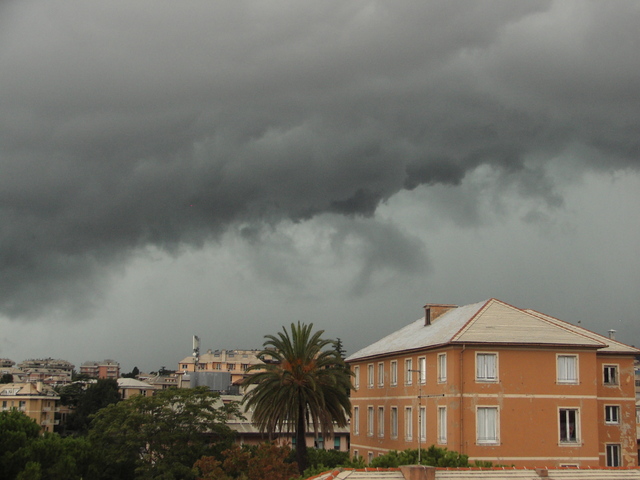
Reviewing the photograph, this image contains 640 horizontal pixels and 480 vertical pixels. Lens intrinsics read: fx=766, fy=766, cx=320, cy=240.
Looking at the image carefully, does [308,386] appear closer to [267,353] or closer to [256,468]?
[267,353]

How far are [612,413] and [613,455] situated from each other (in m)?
3.38

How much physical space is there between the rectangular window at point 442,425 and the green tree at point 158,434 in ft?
72.1

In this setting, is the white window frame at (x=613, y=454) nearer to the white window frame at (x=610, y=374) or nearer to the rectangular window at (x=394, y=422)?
the white window frame at (x=610, y=374)

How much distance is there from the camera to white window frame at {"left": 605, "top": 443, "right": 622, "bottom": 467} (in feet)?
204

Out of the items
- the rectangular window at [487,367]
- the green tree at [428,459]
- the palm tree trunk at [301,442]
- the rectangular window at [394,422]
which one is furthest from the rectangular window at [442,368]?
the palm tree trunk at [301,442]

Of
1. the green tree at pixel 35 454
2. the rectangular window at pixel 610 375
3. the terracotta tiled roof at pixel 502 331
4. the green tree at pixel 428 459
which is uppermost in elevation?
the terracotta tiled roof at pixel 502 331

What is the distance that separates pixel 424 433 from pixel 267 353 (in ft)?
46.7

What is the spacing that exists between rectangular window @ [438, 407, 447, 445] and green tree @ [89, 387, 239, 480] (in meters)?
22.0

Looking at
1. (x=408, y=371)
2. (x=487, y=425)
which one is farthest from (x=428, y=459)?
(x=408, y=371)

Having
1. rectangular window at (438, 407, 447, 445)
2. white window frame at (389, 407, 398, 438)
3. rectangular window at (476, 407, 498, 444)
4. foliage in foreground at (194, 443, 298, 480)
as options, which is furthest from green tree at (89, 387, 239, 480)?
rectangular window at (476, 407, 498, 444)

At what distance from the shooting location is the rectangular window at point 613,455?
62062 millimetres

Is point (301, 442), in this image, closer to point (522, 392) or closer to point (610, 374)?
point (522, 392)

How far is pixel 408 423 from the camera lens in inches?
2569

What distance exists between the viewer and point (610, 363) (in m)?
64.0
